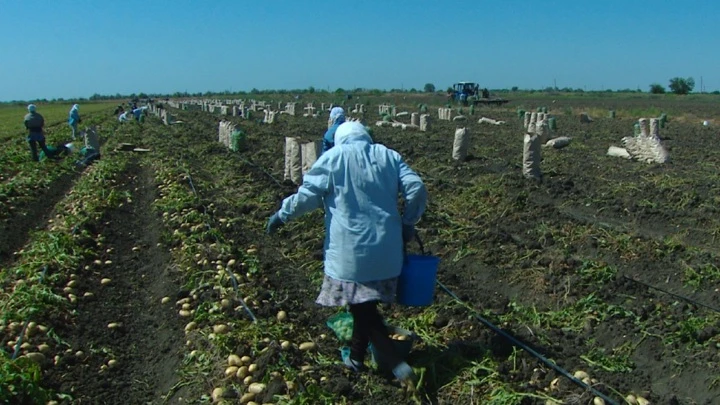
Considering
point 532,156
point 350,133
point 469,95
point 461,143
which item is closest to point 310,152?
point 532,156

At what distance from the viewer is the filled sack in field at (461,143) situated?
45.3 ft

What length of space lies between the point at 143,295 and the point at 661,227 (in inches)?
259

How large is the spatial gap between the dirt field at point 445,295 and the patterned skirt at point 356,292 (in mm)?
584

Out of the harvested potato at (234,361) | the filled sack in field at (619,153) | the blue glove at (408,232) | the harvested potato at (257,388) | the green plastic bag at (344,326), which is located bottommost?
the harvested potato at (257,388)

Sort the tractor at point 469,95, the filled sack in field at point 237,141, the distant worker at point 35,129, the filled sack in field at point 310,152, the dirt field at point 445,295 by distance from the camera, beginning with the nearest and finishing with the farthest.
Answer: the dirt field at point 445,295 < the filled sack in field at point 310,152 < the distant worker at point 35,129 < the filled sack in field at point 237,141 < the tractor at point 469,95

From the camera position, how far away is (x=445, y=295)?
6.28 meters

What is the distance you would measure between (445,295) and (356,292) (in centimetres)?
240

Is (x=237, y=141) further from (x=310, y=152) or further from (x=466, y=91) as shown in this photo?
(x=466, y=91)

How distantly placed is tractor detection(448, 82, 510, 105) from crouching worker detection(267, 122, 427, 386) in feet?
148

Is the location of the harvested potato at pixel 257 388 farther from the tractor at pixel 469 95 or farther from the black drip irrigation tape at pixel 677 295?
the tractor at pixel 469 95

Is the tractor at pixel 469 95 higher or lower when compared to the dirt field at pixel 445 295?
higher

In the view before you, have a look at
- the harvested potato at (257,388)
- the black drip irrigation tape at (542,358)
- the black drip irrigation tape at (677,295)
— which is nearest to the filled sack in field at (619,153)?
the black drip irrigation tape at (677,295)

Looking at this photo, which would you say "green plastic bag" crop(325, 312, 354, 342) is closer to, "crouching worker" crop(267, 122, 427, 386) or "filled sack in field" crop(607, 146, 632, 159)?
"crouching worker" crop(267, 122, 427, 386)

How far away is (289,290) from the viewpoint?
255 inches
